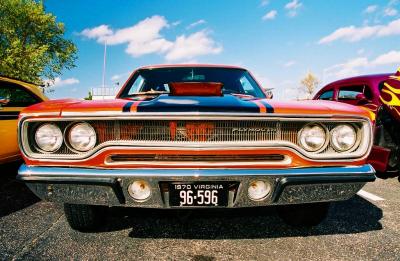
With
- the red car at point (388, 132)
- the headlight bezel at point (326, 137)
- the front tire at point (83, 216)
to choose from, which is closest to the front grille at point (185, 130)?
the headlight bezel at point (326, 137)

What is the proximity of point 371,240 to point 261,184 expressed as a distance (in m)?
1.12

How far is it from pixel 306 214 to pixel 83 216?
172 cm

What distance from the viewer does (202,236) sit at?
2.28 meters

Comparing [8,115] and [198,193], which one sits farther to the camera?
[8,115]

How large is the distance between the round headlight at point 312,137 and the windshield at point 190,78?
49.8 inches

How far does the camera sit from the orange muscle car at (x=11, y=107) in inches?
135

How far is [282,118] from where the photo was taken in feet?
5.93

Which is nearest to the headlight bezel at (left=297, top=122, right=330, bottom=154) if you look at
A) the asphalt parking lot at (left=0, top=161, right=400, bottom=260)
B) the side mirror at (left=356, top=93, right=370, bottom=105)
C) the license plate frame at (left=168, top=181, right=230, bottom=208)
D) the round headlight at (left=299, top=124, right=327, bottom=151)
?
the round headlight at (left=299, top=124, right=327, bottom=151)

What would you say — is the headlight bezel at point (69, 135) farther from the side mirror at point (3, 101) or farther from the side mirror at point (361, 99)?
the side mirror at point (361, 99)

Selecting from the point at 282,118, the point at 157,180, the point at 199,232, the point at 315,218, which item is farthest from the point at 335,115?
the point at 199,232

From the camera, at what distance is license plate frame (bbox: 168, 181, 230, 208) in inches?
68.2

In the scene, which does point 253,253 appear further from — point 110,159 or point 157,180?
point 110,159

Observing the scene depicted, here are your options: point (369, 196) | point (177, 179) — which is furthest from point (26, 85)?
point (369, 196)

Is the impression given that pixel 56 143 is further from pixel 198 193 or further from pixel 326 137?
pixel 326 137
